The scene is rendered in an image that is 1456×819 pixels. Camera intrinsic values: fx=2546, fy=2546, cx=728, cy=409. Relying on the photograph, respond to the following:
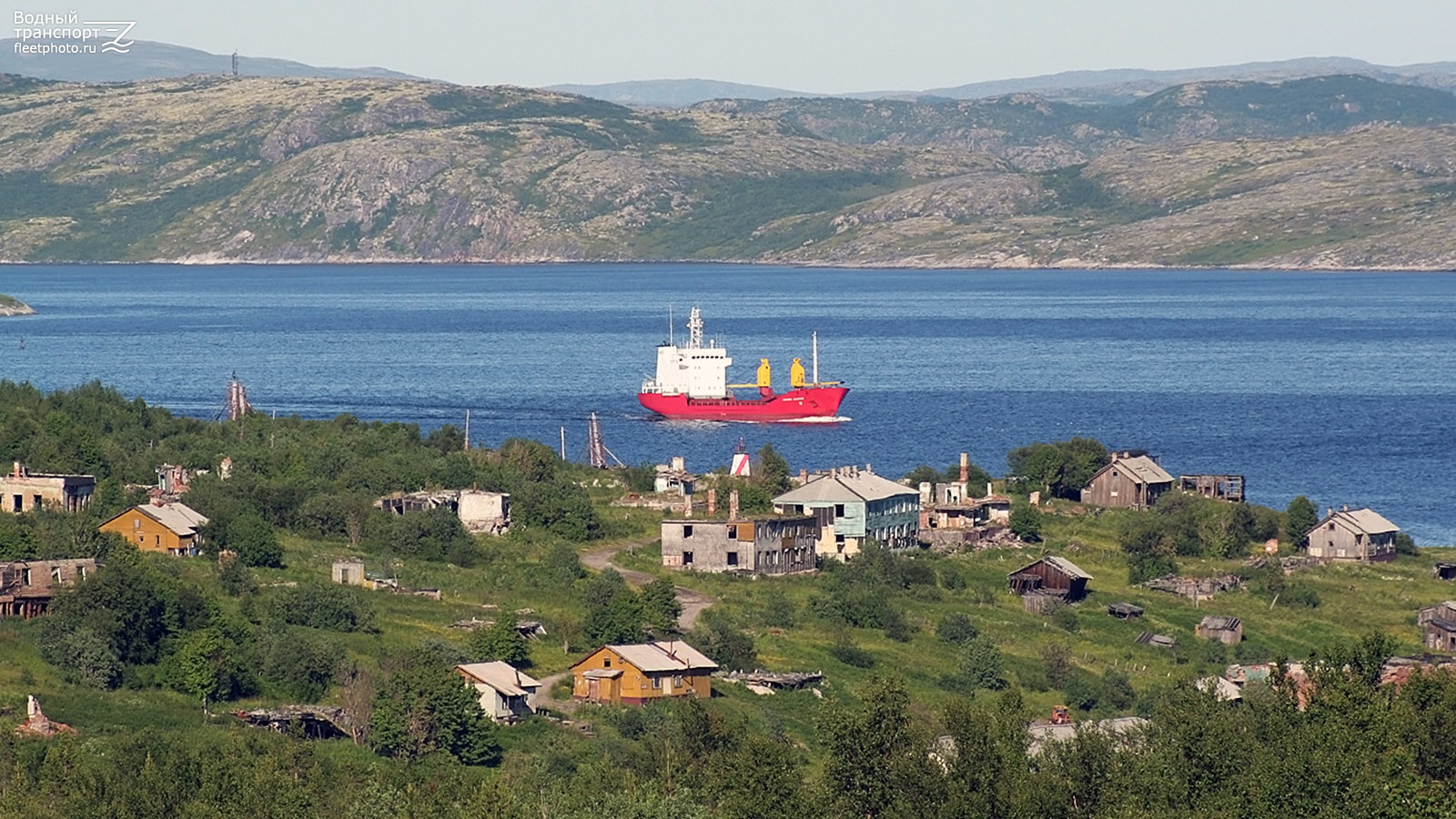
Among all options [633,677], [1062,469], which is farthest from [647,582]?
[1062,469]

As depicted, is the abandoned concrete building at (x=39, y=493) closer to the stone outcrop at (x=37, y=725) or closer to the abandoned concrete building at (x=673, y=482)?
the abandoned concrete building at (x=673, y=482)

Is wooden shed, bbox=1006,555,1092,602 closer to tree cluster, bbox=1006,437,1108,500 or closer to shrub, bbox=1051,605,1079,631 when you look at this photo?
shrub, bbox=1051,605,1079,631

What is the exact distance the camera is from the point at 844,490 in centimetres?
9688

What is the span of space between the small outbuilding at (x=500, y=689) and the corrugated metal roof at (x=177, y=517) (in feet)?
64.1

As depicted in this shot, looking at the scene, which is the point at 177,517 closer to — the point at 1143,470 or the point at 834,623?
the point at 834,623

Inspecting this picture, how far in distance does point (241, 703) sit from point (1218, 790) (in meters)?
26.6

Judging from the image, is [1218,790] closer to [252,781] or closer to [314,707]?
[252,781]

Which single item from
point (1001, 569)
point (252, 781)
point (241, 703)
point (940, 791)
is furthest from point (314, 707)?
point (1001, 569)

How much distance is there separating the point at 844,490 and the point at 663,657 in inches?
1054

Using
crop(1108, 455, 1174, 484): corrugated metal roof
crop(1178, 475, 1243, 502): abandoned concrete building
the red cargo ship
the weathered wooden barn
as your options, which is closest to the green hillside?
crop(1108, 455, 1174, 484): corrugated metal roof

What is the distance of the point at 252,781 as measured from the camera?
50.5 meters

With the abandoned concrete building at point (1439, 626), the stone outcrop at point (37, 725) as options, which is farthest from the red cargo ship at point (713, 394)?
the stone outcrop at point (37, 725)

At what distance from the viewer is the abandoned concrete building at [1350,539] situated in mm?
97250

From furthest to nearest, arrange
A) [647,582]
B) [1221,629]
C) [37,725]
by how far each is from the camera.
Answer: [647,582] < [1221,629] < [37,725]
